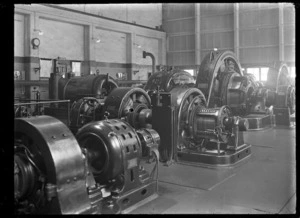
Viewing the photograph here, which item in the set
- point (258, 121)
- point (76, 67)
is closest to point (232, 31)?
point (76, 67)

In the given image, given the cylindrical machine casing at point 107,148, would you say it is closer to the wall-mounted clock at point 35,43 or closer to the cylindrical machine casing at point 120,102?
the cylindrical machine casing at point 120,102

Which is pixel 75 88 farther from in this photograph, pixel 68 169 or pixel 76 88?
pixel 68 169

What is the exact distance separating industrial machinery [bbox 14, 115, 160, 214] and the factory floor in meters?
0.35

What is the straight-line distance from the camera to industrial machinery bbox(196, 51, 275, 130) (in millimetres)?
6168

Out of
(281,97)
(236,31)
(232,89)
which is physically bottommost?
(281,97)

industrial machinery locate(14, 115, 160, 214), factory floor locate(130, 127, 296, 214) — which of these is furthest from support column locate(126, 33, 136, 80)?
industrial machinery locate(14, 115, 160, 214)

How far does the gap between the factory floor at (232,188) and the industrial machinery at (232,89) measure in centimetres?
152

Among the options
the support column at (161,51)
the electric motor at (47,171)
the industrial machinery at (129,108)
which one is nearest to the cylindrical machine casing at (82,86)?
the industrial machinery at (129,108)

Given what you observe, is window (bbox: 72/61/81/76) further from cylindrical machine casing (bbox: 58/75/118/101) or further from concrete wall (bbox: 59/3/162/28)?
cylindrical machine casing (bbox: 58/75/118/101)

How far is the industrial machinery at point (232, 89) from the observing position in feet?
20.2

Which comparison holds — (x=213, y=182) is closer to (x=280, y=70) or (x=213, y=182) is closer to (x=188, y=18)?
(x=280, y=70)

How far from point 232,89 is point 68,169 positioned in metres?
4.98

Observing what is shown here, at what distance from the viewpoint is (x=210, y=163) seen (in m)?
4.71

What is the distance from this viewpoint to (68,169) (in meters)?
2.38
